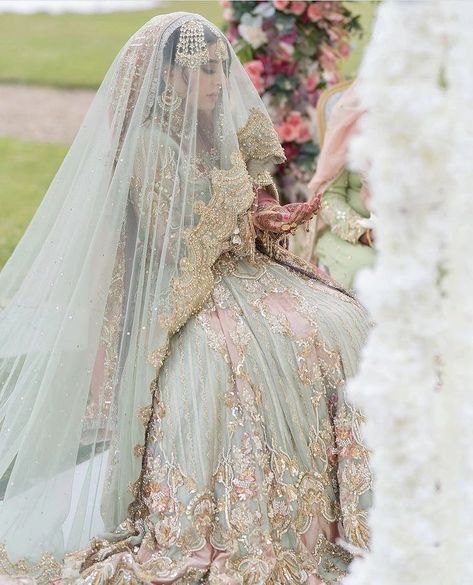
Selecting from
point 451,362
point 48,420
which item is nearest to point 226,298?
point 48,420

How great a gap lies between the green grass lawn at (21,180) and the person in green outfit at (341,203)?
241 cm

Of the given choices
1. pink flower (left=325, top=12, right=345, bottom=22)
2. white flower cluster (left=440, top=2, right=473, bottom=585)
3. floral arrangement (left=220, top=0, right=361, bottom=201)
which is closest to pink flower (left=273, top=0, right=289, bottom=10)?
floral arrangement (left=220, top=0, right=361, bottom=201)

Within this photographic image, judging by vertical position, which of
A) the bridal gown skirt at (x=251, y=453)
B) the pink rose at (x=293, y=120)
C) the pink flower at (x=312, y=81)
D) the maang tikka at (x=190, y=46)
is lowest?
the bridal gown skirt at (x=251, y=453)

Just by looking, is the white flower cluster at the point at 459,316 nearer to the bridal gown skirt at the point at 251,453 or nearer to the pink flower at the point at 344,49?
the bridal gown skirt at the point at 251,453

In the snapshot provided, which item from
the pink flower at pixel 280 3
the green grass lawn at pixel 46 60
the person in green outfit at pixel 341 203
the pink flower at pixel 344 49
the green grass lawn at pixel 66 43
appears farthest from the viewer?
the green grass lawn at pixel 66 43

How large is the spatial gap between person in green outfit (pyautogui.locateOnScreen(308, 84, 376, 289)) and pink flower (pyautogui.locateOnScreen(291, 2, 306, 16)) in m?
0.60

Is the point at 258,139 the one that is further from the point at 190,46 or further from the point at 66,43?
the point at 66,43

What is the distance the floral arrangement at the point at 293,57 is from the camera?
4.12 metres

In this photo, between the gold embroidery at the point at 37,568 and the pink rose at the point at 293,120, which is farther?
the pink rose at the point at 293,120

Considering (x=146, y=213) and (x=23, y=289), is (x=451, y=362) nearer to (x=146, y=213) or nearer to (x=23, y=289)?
(x=146, y=213)

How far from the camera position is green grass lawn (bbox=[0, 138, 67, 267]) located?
621cm

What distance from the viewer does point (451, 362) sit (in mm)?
1360

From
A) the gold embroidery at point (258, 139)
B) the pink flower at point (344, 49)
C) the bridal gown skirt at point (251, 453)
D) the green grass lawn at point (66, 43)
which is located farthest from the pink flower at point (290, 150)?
the green grass lawn at point (66, 43)

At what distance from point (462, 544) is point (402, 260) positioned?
471mm
